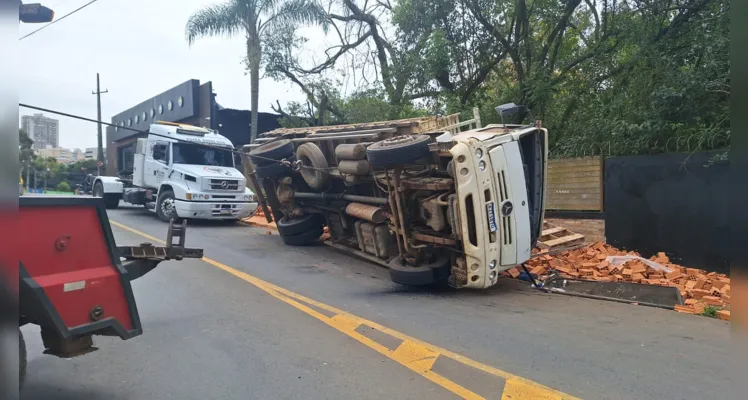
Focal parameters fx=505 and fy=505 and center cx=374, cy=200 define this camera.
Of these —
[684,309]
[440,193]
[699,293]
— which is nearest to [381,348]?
[440,193]

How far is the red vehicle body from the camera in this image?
306 centimetres

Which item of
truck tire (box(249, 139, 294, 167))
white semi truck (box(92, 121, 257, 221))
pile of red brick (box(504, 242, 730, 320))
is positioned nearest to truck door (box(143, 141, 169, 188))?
white semi truck (box(92, 121, 257, 221))

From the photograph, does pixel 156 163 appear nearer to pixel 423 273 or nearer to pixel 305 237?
pixel 305 237

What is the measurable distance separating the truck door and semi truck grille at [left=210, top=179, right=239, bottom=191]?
1.65m

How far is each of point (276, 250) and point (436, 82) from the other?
8.37 meters

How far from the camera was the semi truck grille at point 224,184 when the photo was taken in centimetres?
1405

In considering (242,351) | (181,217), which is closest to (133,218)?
(181,217)

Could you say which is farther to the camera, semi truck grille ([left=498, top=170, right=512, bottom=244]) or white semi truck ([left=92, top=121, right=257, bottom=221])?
white semi truck ([left=92, top=121, right=257, bottom=221])

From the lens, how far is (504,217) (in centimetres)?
634

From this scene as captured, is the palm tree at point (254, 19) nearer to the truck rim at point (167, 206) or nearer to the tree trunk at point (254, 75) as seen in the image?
the tree trunk at point (254, 75)

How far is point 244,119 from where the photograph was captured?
1081 inches

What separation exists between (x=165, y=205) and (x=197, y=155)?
172 cm

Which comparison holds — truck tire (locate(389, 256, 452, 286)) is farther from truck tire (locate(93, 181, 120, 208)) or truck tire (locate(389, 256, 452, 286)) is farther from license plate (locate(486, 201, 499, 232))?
truck tire (locate(93, 181, 120, 208))

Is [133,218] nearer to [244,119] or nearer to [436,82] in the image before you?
[436,82]
